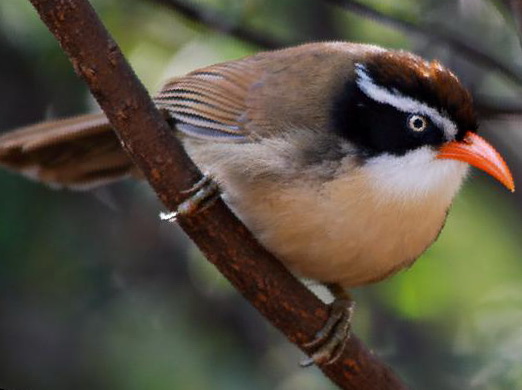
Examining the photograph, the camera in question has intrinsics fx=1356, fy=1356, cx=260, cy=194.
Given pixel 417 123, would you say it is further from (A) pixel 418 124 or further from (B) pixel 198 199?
(B) pixel 198 199

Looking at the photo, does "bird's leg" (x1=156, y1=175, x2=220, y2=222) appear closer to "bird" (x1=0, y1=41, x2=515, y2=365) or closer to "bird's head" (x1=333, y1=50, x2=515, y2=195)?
"bird" (x1=0, y1=41, x2=515, y2=365)

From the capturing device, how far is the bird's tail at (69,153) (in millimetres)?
5039

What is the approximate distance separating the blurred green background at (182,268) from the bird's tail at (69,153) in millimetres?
626

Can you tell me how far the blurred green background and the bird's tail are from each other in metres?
0.63

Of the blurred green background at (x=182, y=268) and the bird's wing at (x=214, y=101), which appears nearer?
the bird's wing at (x=214, y=101)

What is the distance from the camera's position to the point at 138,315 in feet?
19.6

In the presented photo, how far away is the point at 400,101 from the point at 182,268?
208cm

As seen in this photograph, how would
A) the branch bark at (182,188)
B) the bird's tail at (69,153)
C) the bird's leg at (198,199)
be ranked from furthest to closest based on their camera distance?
the bird's tail at (69,153)
the bird's leg at (198,199)
the branch bark at (182,188)

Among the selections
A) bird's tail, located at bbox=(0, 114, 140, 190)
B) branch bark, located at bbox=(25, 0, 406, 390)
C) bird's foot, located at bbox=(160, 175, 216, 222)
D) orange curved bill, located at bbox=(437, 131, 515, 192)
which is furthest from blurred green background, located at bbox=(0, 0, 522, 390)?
bird's foot, located at bbox=(160, 175, 216, 222)

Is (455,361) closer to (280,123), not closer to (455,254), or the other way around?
(455,254)

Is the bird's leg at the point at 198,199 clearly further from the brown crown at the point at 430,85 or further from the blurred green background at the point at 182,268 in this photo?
the blurred green background at the point at 182,268

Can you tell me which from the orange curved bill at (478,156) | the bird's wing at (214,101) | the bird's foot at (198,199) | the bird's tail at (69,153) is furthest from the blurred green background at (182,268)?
the bird's foot at (198,199)

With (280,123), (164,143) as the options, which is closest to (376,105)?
(280,123)

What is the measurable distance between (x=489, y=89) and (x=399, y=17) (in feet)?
2.62
